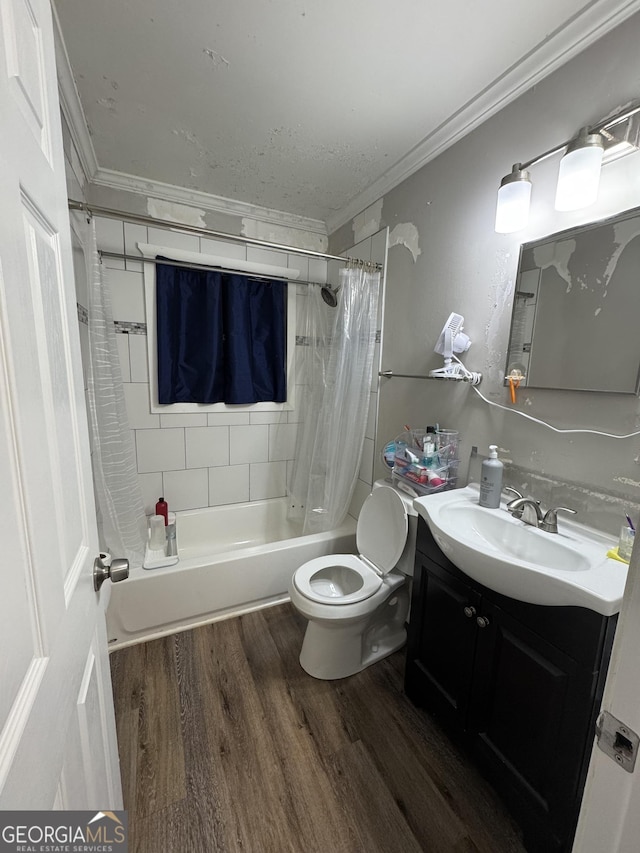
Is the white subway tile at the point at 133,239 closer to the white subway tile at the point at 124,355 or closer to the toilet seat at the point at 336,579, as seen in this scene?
the white subway tile at the point at 124,355

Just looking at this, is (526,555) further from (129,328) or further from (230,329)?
(129,328)

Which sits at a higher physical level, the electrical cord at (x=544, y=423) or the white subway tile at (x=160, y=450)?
the electrical cord at (x=544, y=423)

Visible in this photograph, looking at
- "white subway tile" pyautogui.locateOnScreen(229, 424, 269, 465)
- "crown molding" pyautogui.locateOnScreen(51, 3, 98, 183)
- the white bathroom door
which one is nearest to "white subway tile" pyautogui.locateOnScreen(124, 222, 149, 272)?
"crown molding" pyautogui.locateOnScreen(51, 3, 98, 183)

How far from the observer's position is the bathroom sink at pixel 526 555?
806 millimetres

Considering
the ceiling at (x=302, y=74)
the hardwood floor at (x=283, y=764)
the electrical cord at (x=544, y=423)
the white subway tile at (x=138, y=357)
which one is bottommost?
the hardwood floor at (x=283, y=764)

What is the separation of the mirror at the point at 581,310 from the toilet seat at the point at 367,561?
2.66 feet

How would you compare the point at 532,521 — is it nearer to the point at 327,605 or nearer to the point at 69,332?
the point at 327,605

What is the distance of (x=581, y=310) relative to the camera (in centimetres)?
112

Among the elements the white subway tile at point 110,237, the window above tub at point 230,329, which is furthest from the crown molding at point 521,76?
the white subway tile at point 110,237

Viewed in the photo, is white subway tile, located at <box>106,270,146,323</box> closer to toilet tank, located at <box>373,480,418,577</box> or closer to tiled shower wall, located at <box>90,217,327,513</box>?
tiled shower wall, located at <box>90,217,327,513</box>

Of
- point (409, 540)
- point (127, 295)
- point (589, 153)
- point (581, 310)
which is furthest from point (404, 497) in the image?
point (127, 295)

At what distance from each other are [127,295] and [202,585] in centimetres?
175

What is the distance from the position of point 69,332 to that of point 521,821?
1.74 metres

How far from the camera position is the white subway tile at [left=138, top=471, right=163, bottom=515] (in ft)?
7.47
